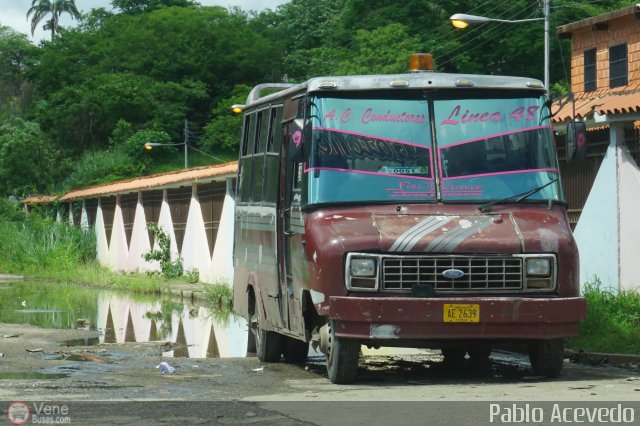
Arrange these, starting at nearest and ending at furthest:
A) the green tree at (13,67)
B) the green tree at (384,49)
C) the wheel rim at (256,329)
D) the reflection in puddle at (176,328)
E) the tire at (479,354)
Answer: the tire at (479,354), the wheel rim at (256,329), the reflection in puddle at (176,328), the green tree at (384,49), the green tree at (13,67)

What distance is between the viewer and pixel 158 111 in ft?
283

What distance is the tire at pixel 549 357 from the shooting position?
484 inches

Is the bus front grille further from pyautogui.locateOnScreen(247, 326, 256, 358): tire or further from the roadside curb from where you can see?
pyautogui.locateOnScreen(247, 326, 256, 358): tire

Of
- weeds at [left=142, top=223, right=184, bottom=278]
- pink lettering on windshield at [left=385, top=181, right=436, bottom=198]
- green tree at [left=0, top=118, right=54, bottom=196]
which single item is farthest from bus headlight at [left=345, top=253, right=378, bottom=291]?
green tree at [left=0, top=118, right=54, bottom=196]

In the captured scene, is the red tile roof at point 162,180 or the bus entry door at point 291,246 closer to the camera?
the bus entry door at point 291,246

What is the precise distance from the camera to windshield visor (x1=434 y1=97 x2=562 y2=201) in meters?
12.4

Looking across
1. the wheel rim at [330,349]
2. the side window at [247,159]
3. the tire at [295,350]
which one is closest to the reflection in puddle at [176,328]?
the tire at [295,350]

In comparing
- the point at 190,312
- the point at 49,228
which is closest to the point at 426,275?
the point at 190,312

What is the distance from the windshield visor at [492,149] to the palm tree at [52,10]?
115 m

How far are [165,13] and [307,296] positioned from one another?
273 feet

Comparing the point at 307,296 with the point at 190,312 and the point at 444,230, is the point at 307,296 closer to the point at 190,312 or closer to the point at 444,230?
the point at 444,230

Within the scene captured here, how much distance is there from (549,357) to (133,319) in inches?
532

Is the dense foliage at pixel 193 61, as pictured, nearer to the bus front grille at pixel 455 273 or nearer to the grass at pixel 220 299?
the grass at pixel 220 299

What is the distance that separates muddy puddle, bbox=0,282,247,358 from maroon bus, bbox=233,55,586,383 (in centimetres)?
529
